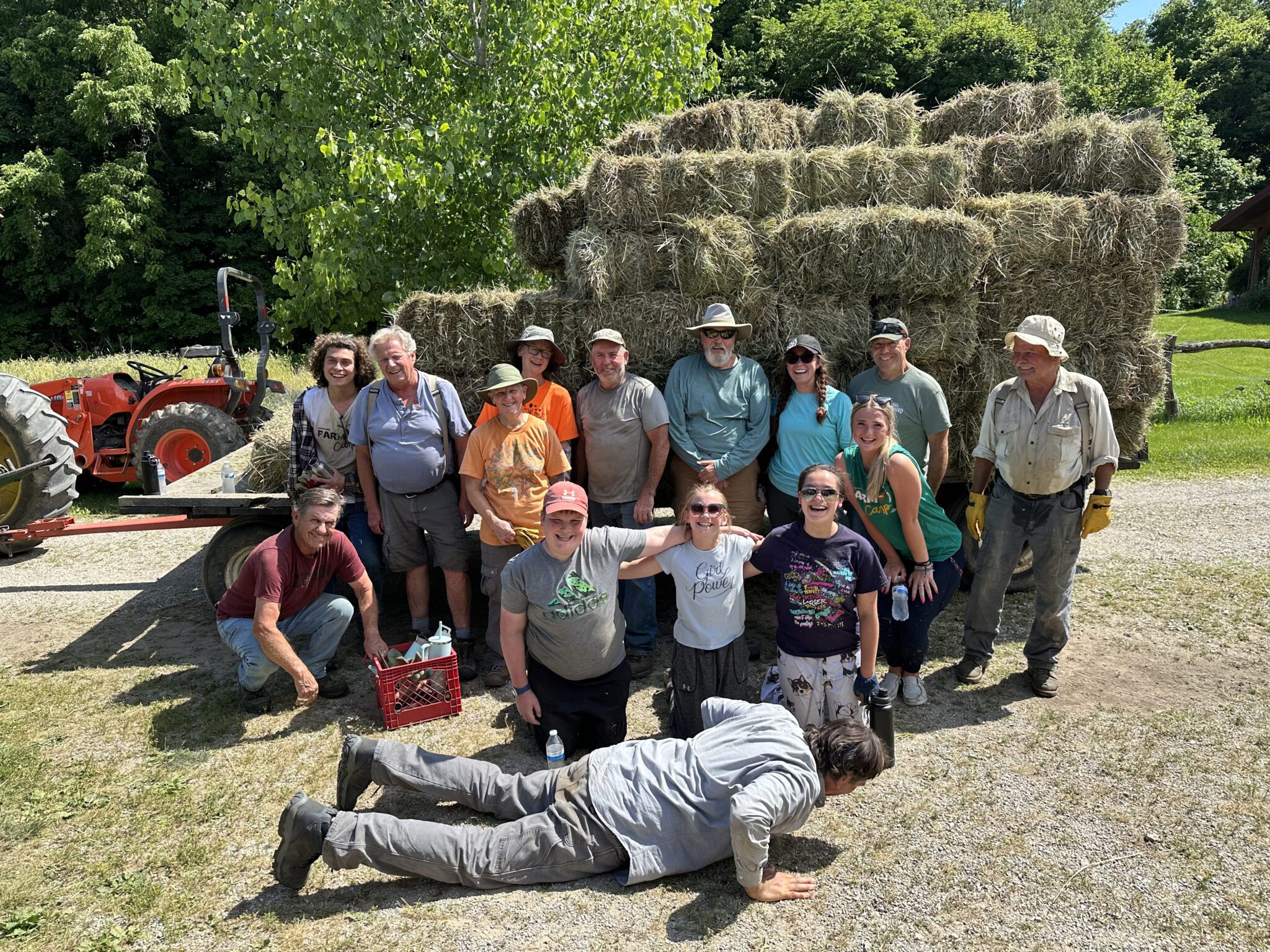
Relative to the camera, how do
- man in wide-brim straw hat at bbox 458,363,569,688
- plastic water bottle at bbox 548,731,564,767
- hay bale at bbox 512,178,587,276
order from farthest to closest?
1. hay bale at bbox 512,178,587,276
2. man in wide-brim straw hat at bbox 458,363,569,688
3. plastic water bottle at bbox 548,731,564,767

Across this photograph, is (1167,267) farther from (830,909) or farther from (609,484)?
(830,909)

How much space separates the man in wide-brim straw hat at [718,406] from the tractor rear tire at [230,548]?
119 inches

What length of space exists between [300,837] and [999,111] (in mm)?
8313

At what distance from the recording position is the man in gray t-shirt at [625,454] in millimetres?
5387

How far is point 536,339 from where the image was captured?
5.47m

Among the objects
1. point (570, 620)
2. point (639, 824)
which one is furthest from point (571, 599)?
point (639, 824)

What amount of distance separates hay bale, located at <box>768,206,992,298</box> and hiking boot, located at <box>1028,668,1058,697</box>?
2.57m

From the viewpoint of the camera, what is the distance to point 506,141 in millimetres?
9867

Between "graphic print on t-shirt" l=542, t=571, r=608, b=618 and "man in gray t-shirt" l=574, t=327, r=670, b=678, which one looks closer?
"graphic print on t-shirt" l=542, t=571, r=608, b=618

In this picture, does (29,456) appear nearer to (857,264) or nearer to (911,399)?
(857,264)

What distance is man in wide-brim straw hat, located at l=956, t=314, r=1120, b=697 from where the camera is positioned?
4816 millimetres

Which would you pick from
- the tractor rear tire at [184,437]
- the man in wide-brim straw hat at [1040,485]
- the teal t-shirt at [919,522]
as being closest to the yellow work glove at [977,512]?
the man in wide-brim straw hat at [1040,485]

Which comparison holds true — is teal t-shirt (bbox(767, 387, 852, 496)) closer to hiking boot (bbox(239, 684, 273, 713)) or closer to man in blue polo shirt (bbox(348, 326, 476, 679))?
man in blue polo shirt (bbox(348, 326, 476, 679))

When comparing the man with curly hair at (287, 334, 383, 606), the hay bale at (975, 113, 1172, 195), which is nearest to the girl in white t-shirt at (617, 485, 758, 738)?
the man with curly hair at (287, 334, 383, 606)
